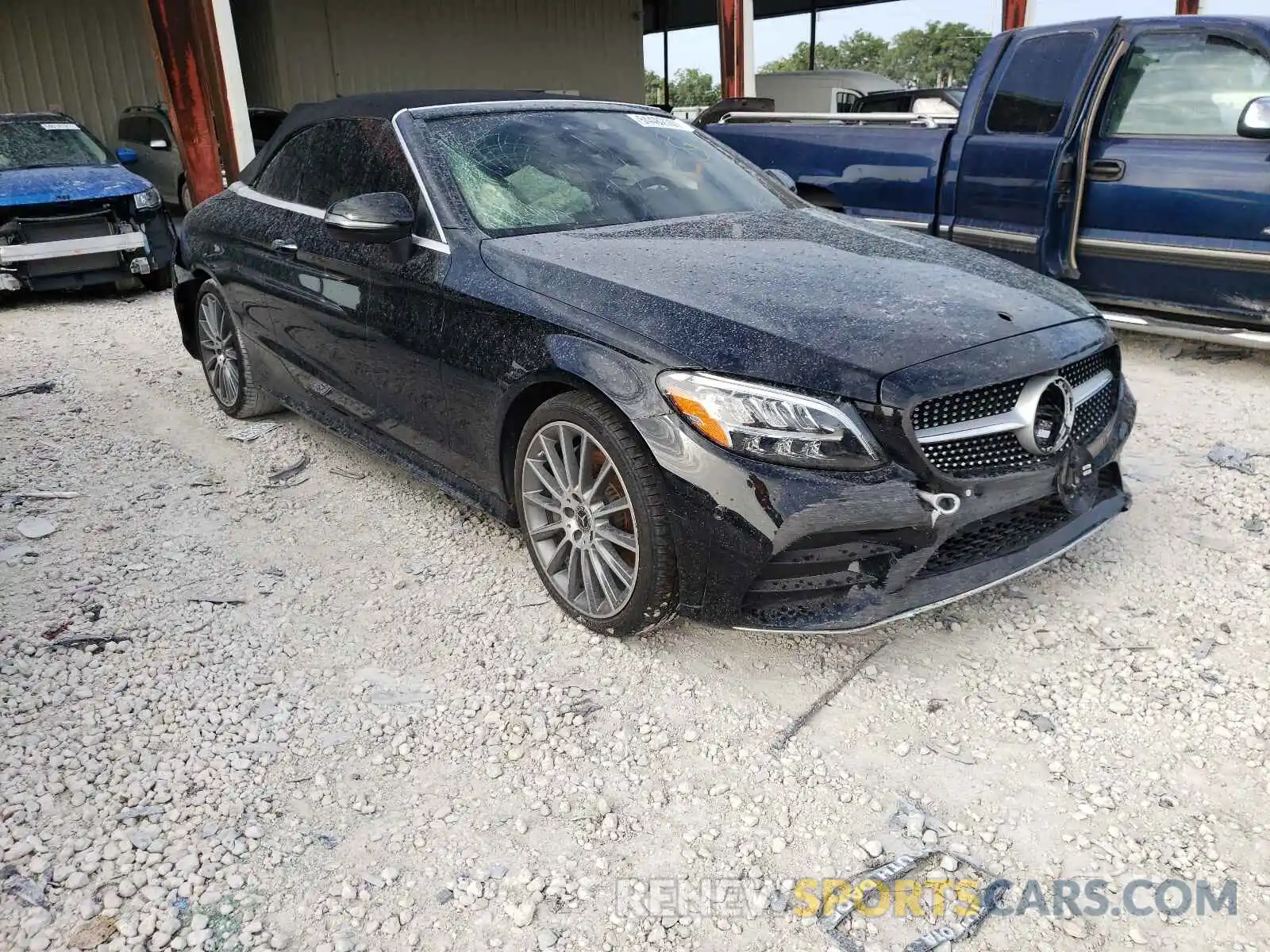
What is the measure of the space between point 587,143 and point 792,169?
3.44m

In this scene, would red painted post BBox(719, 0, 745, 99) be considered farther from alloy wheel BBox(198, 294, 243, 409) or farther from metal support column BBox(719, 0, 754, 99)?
alloy wheel BBox(198, 294, 243, 409)

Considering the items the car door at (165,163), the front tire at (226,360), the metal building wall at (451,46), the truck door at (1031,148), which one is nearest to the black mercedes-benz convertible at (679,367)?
the front tire at (226,360)

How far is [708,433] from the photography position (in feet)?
8.36

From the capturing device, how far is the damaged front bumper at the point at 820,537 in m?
2.49

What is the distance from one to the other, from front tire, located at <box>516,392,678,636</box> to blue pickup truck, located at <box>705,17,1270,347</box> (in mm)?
3825

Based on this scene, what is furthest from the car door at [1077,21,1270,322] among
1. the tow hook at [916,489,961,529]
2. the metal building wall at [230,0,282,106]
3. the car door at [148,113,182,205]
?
the metal building wall at [230,0,282,106]

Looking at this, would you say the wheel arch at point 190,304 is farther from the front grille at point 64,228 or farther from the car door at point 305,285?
the front grille at point 64,228

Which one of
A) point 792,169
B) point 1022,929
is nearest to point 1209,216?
point 792,169

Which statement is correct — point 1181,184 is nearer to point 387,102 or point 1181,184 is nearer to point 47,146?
point 387,102

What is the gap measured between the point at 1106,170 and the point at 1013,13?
779cm

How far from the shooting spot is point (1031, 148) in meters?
5.62

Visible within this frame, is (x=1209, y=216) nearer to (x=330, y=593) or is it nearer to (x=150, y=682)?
(x=330, y=593)

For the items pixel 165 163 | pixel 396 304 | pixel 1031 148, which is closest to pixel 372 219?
pixel 396 304

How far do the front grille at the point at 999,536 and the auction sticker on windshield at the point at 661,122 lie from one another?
2.29 meters
